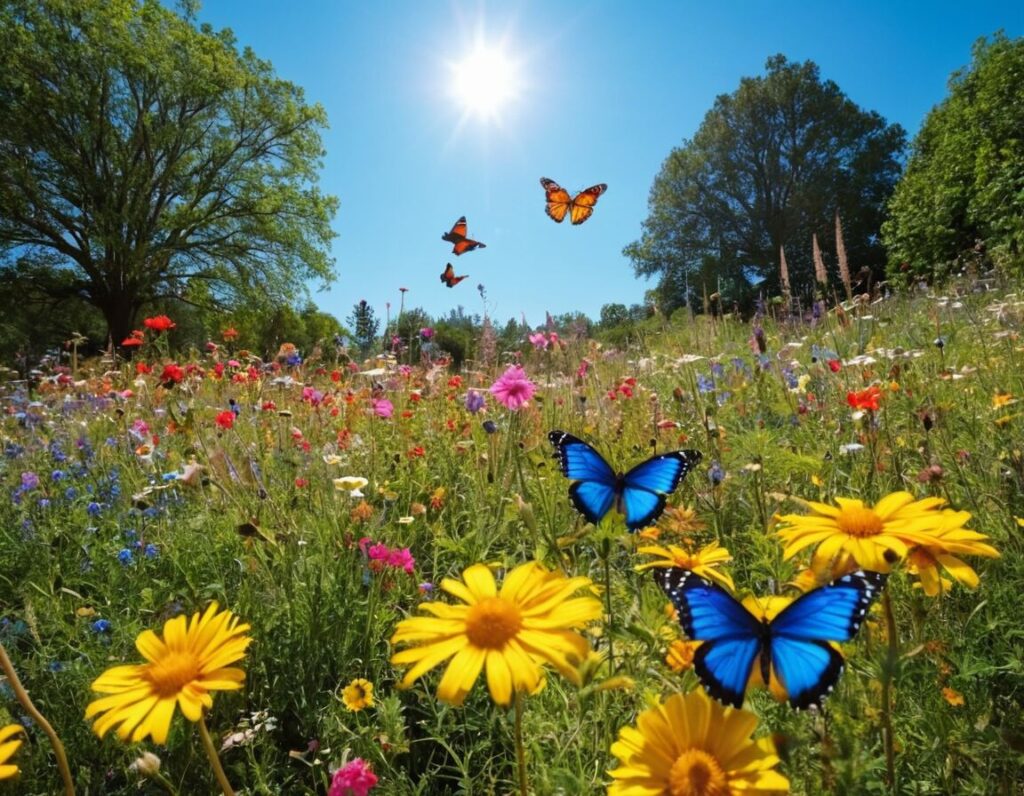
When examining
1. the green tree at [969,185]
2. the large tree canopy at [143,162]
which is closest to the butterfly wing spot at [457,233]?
the green tree at [969,185]

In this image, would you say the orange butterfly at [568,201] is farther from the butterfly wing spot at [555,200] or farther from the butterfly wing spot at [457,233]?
the butterfly wing spot at [457,233]

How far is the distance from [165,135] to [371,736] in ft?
73.6

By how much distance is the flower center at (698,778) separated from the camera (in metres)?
0.59

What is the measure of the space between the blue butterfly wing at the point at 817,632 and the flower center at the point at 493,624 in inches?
12.3

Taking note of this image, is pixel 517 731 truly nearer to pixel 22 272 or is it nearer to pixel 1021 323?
pixel 1021 323

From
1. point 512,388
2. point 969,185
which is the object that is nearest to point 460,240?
point 512,388

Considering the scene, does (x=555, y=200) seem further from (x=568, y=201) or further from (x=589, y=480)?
(x=589, y=480)

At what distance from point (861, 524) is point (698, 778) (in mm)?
462

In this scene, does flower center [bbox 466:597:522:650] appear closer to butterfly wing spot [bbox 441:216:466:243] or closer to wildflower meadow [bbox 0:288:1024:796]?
wildflower meadow [bbox 0:288:1024:796]

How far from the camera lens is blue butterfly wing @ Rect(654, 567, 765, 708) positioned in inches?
25.2

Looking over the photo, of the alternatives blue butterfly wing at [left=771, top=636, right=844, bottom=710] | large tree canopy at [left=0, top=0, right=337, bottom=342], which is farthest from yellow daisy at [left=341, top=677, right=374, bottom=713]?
large tree canopy at [left=0, top=0, right=337, bottom=342]

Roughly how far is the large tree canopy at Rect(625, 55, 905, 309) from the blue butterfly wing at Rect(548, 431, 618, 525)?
974 inches

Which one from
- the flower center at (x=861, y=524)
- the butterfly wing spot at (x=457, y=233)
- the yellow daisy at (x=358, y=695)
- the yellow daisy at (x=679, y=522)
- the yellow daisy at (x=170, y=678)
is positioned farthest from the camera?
the butterfly wing spot at (x=457, y=233)

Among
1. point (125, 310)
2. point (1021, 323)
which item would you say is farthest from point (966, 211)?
point (125, 310)
